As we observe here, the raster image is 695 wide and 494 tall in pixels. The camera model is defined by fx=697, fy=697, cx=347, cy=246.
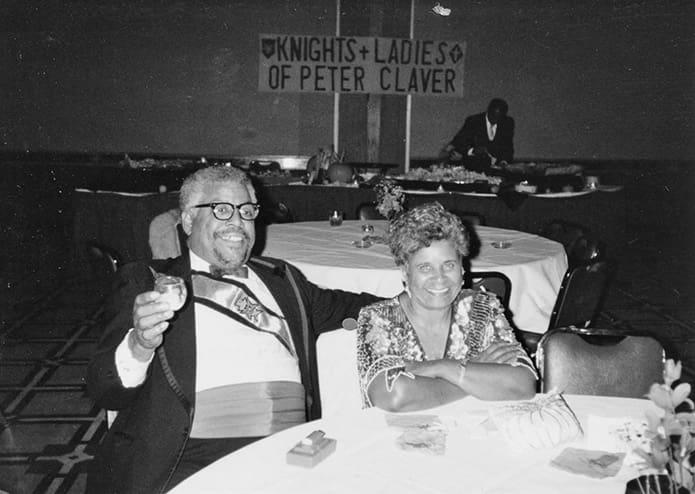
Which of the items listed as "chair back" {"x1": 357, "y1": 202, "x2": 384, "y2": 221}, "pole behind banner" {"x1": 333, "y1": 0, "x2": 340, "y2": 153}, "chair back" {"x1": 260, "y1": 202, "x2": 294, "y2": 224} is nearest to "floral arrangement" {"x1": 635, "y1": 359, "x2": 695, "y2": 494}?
"chair back" {"x1": 260, "y1": 202, "x2": 294, "y2": 224}

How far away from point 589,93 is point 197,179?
1087cm

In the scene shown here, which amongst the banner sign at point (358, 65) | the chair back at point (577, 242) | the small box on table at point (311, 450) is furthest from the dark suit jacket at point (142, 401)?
the banner sign at point (358, 65)

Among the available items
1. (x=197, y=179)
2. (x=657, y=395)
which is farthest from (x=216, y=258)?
(x=657, y=395)

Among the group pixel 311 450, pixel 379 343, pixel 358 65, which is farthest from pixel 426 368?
pixel 358 65

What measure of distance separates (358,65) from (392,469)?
754cm

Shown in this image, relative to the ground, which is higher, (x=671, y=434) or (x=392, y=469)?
(x=671, y=434)

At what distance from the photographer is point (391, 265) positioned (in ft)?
11.9

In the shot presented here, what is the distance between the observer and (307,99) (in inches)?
438

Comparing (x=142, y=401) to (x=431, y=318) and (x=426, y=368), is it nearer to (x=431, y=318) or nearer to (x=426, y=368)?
(x=426, y=368)

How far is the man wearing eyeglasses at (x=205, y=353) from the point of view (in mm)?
1875

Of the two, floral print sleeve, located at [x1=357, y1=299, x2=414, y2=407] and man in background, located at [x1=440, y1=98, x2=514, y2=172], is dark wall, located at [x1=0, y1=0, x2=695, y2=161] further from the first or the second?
floral print sleeve, located at [x1=357, y1=299, x2=414, y2=407]

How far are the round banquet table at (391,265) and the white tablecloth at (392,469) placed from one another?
6.10ft

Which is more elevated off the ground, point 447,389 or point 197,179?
point 197,179

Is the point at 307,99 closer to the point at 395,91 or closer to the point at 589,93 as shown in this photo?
the point at 395,91
